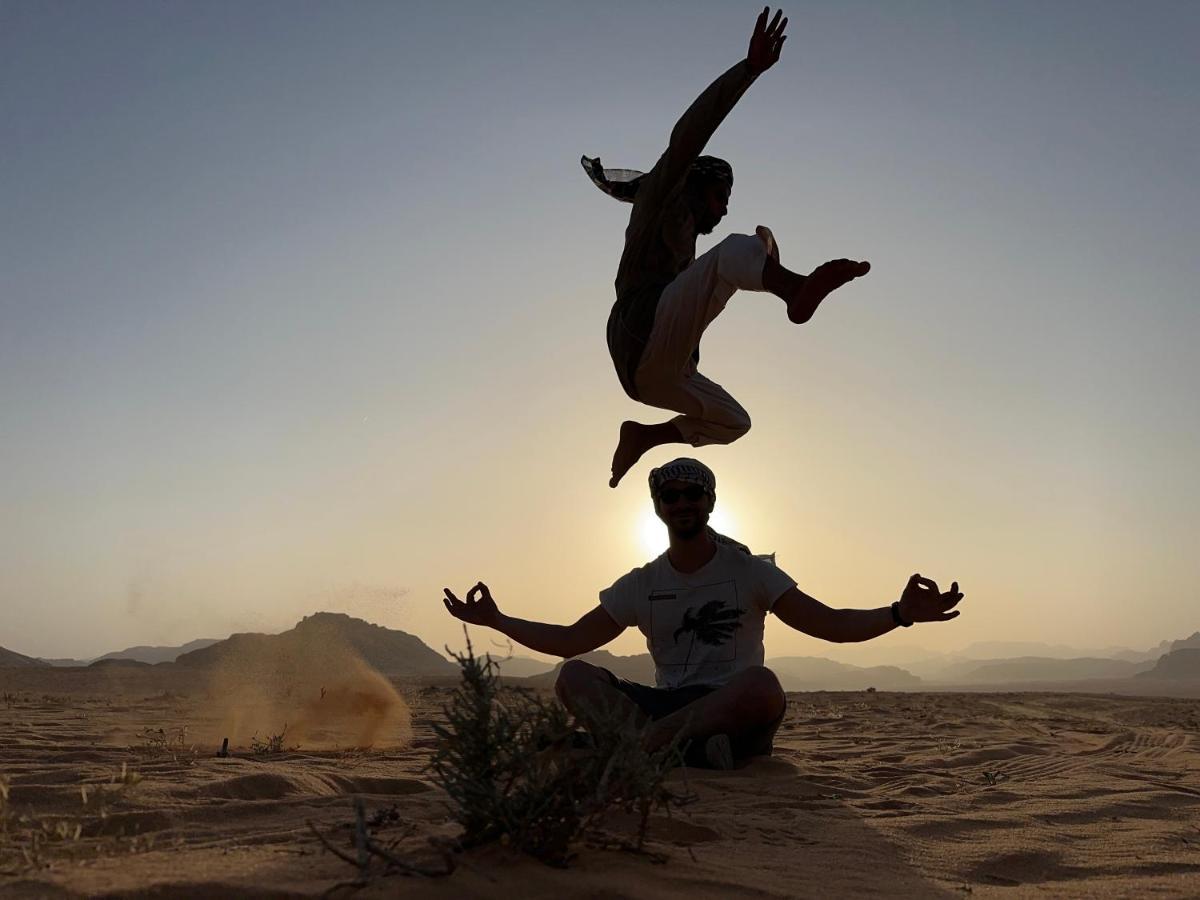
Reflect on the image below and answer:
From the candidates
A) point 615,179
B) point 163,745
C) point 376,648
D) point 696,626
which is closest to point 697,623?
point 696,626

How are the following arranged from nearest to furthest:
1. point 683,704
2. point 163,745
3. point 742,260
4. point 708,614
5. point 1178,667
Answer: point 742,260, point 683,704, point 708,614, point 163,745, point 1178,667

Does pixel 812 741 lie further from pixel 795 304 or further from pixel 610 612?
pixel 795 304

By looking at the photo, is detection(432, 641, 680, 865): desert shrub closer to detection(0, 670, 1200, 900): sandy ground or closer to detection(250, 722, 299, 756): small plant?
detection(0, 670, 1200, 900): sandy ground

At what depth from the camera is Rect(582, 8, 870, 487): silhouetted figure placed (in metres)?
3.58

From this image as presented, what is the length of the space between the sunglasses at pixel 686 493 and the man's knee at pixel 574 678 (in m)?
0.87

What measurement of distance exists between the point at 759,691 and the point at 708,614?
485mm

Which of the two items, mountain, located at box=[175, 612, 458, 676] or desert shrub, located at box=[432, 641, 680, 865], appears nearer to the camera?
desert shrub, located at box=[432, 641, 680, 865]

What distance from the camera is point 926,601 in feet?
11.6

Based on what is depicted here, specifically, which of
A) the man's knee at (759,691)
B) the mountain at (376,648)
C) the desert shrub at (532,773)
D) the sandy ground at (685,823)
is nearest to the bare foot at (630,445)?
the man's knee at (759,691)

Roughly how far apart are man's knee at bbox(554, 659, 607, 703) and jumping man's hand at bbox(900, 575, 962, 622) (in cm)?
148

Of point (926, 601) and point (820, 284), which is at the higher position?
point (820, 284)

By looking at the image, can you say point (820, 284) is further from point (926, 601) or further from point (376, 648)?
point (376, 648)

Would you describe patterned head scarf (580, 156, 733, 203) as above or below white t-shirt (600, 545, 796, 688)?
above

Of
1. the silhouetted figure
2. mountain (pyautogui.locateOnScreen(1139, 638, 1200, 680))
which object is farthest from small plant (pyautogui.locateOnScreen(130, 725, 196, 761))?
mountain (pyautogui.locateOnScreen(1139, 638, 1200, 680))
